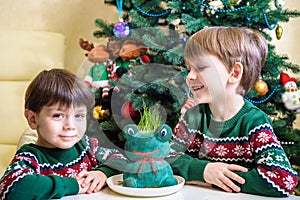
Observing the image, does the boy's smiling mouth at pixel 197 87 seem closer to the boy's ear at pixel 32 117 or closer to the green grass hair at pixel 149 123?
the green grass hair at pixel 149 123

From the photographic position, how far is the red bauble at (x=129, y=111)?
1184 millimetres

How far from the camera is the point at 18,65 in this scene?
6.72ft

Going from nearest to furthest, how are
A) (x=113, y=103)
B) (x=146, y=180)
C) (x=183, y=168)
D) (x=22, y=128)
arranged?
1. (x=146, y=180)
2. (x=183, y=168)
3. (x=113, y=103)
4. (x=22, y=128)

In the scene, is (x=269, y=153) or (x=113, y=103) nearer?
(x=269, y=153)

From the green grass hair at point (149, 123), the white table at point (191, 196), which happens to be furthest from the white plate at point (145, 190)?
the green grass hair at point (149, 123)

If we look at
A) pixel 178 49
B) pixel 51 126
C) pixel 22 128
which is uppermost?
pixel 178 49

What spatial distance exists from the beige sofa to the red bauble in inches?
35.9

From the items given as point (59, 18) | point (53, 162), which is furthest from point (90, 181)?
point (59, 18)

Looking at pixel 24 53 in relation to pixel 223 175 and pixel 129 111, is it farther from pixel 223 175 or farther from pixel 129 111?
pixel 223 175

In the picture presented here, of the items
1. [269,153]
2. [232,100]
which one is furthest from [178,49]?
[269,153]

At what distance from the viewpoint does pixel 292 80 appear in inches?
59.9

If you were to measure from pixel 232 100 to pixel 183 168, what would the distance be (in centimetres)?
22

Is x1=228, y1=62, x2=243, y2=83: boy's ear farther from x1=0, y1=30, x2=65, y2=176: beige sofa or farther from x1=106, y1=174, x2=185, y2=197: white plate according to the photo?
x1=0, y1=30, x2=65, y2=176: beige sofa

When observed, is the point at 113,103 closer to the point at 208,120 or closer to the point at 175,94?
the point at 175,94
